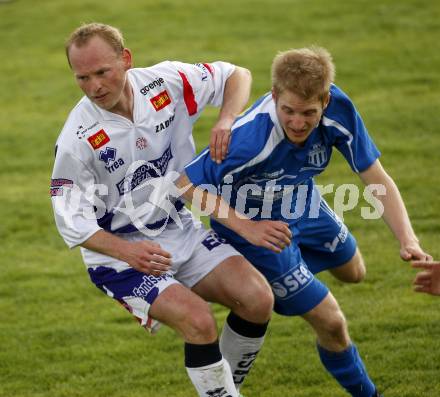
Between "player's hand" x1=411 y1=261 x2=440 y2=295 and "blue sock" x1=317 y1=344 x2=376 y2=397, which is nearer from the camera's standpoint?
Answer: "player's hand" x1=411 y1=261 x2=440 y2=295

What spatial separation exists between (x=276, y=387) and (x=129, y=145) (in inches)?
76.2

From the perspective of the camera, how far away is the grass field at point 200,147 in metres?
6.46

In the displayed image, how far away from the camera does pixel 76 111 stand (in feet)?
17.6

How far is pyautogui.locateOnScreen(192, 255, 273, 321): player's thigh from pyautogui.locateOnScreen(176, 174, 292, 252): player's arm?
0.85ft

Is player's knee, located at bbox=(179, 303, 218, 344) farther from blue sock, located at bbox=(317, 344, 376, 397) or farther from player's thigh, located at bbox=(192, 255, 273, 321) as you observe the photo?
blue sock, located at bbox=(317, 344, 376, 397)

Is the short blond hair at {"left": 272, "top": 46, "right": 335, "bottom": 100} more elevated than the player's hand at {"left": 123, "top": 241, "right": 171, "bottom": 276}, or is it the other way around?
the short blond hair at {"left": 272, "top": 46, "right": 335, "bottom": 100}

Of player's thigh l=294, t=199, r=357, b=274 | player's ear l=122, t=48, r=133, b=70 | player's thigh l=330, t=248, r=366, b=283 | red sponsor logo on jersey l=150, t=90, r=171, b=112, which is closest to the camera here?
player's ear l=122, t=48, r=133, b=70

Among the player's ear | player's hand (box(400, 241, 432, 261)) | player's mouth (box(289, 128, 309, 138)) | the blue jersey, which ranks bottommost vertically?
player's hand (box(400, 241, 432, 261))

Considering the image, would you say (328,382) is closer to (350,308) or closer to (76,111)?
(350,308)

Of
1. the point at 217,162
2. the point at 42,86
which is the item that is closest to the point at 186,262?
the point at 217,162

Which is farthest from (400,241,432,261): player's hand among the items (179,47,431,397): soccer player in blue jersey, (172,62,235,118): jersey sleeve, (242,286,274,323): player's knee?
(172,62,235,118): jersey sleeve

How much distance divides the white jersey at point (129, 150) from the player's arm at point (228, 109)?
70 mm

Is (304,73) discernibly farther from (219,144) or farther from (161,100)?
(161,100)

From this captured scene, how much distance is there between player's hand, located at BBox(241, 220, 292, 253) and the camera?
4945 mm
